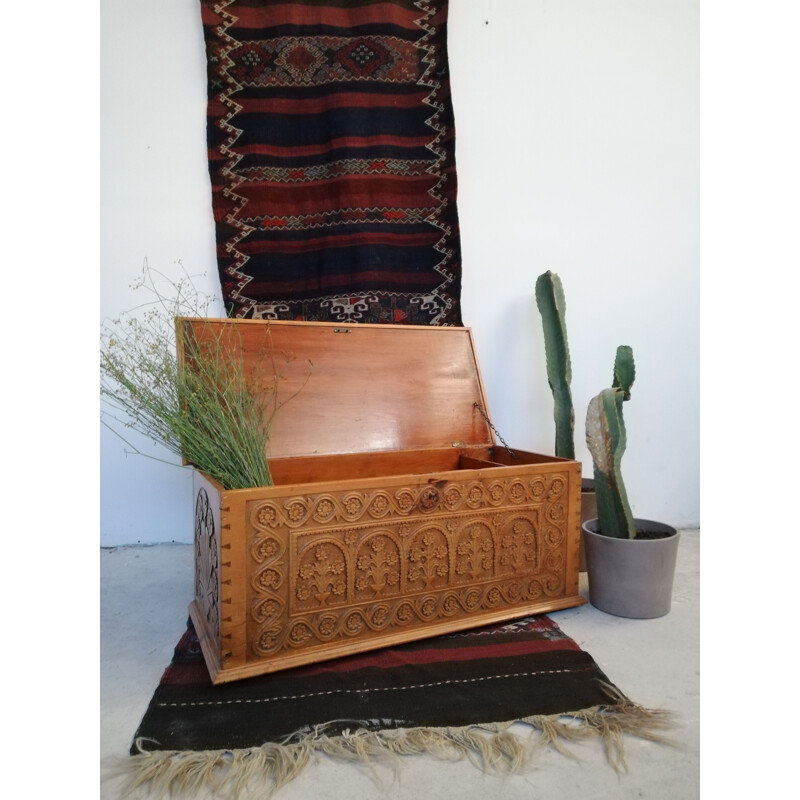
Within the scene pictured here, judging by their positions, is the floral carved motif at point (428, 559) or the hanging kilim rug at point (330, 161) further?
the hanging kilim rug at point (330, 161)

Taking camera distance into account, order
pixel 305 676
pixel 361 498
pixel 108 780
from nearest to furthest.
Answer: pixel 108 780 < pixel 305 676 < pixel 361 498

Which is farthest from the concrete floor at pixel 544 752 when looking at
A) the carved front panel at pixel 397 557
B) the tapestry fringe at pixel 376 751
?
the carved front panel at pixel 397 557

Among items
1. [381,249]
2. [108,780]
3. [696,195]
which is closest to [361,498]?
[108,780]

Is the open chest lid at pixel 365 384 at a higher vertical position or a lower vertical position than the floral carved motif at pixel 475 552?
higher

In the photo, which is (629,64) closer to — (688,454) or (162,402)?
(688,454)

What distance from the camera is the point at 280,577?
4.78 ft

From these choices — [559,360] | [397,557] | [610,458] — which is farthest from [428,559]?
[559,360]

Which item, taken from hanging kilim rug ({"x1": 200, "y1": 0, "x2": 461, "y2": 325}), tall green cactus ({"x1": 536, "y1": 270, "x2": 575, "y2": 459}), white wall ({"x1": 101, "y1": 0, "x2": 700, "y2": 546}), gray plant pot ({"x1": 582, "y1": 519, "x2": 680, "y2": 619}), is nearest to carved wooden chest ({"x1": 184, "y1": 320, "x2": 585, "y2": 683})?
gray plant pot ({"x1": 582, "y1": 519, "x2": 680, "y2": 619})

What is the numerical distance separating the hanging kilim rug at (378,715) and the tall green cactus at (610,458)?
46 centimetres

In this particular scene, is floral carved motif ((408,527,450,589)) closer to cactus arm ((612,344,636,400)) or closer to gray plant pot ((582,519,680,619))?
gray plant pot ((582,519,680,619))

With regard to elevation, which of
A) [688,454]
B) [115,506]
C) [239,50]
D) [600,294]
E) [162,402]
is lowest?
[115,506]

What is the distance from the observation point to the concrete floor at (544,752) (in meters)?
1.05

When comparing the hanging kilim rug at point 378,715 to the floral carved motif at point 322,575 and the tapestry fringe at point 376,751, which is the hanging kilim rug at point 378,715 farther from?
the floral carved motif at point 322,575

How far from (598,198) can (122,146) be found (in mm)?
2238
